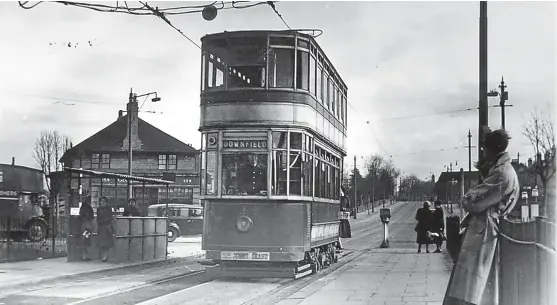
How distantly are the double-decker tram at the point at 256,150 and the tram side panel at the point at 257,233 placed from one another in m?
0.02

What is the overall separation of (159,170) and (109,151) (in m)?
7.34

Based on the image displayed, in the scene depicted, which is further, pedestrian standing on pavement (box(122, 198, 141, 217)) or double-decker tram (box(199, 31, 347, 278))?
pedestrian standing on pavement (box(122, 198, 141, 217))

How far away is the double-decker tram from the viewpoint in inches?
536

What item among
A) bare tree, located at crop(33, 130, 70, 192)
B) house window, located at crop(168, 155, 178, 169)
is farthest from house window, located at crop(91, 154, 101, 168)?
Answer: bare tree, located at crop(33, 130, 70, 192)

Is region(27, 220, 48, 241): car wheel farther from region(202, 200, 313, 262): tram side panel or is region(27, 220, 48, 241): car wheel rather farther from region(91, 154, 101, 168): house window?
region(202, 200, 313, 262): tram side panel

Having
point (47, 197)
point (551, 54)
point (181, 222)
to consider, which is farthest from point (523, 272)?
point (181, 222)

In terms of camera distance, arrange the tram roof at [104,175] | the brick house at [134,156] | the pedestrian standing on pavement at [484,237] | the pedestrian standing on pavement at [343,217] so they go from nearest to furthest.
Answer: the pedestrian standing on pavement at [484,237] → the tram roof at [104,175] → the pedestrian standing on pavement at [343,217] → the brick house at [134,156]

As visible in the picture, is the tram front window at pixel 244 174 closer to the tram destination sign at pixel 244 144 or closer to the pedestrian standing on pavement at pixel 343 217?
the tram destination sign at pixel 244 144

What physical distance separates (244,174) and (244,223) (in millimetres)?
922

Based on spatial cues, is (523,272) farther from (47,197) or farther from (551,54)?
(47,197)

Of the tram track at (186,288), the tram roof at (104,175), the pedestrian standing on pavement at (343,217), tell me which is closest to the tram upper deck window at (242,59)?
the tram track at (186,288)

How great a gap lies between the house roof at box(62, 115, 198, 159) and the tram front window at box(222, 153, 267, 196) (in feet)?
42.6

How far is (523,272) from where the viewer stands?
5164 mm

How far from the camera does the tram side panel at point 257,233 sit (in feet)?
44.5
